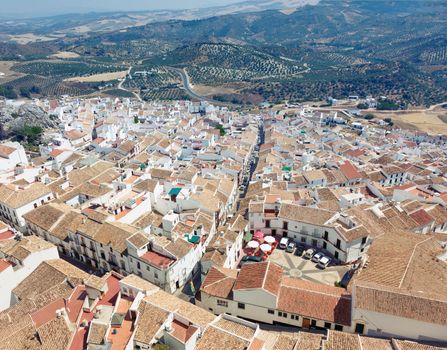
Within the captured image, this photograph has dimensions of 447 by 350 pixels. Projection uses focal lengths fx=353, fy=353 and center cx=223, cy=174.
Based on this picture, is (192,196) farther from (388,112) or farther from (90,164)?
(388,112)

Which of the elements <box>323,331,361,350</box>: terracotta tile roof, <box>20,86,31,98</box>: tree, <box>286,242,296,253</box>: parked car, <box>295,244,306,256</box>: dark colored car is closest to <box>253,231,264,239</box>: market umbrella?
<box>286,242,296,253</box>: parked car

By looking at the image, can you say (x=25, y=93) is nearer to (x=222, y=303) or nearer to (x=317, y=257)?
(x=317, y=257)

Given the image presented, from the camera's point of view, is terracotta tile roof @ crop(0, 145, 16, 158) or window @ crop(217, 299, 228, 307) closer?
window @ crop(217, 299, 228, 307)

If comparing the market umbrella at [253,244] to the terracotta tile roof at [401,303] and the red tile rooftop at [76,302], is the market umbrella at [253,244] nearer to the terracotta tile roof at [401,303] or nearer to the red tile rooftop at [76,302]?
the terracotta tile roof at [401,303]

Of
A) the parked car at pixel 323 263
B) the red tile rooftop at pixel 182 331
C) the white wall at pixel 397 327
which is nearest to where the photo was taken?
the red tile rooftop at pixel 182 331

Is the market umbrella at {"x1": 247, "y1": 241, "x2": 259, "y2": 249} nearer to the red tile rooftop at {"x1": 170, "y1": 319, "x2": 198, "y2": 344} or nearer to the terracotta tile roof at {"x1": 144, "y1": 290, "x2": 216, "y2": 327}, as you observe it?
the terracotta tile roof at {"x1": 144, "y1": 290, "x2": 216, "y2": 327}

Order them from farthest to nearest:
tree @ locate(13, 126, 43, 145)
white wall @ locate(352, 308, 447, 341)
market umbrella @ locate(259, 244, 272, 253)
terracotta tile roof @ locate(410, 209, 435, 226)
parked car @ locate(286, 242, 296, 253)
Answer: tree @ locate(13, 126, 43, 145), terracotta tile roof @ locate(410, 209, 435, 226), parked car @ locate(286, 242, 296, 253), market umbrella @ locate(259, 244, 272, 253), white wall @ locate(352, 308, 447, 341)

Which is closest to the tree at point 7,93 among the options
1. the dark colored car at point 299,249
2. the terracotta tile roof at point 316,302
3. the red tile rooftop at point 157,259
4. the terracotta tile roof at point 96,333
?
the red tile rooftop at point 157,259
